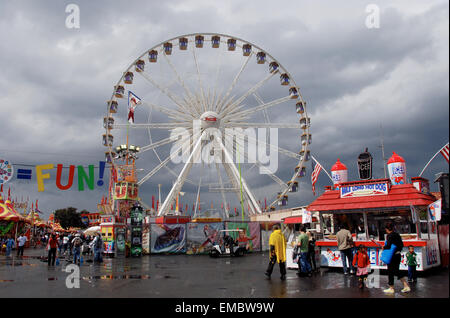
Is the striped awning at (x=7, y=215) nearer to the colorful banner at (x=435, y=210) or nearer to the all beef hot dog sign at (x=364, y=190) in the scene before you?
the all beef hot dog sign at (x=364, y=190)

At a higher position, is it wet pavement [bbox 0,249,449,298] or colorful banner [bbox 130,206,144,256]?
colorful banner [bbox 130,206,144,256]

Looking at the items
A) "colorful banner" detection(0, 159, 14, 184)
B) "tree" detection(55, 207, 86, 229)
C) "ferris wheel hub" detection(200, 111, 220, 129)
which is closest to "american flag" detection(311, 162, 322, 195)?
"ferris wheel hub" detection(200, 111, 220, 129)

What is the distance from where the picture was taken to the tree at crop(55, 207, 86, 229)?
3438 inches

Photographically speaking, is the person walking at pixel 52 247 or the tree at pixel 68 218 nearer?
the person walking at pixel 52 247

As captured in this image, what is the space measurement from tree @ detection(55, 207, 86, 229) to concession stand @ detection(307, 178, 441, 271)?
8348 centimetres

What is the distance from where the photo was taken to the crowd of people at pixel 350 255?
7.82m

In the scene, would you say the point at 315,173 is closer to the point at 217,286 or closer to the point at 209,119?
the point at 209,119

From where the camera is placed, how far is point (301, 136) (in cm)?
3028

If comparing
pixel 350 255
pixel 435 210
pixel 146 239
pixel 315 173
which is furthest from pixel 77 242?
pixel 435 210

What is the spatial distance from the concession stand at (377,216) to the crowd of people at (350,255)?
0.67 m

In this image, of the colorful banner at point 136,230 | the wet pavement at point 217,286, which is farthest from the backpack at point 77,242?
the colorful banner at point 136,230

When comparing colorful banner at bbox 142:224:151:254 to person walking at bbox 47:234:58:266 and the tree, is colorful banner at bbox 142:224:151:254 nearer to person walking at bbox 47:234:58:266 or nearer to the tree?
person walking at bbox 47:234:58:266
